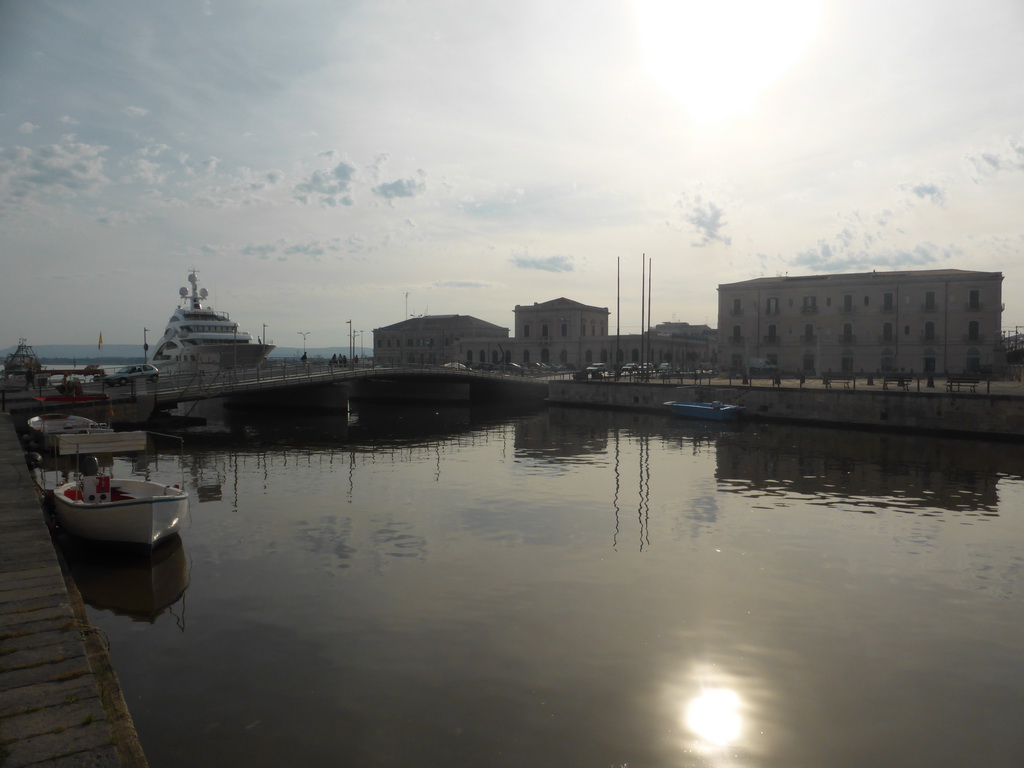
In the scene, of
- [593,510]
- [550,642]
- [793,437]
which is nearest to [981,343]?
[793,437]

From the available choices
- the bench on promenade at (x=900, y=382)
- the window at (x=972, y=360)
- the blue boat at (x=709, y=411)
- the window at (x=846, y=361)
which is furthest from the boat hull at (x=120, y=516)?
the window at (x=972, y=360)

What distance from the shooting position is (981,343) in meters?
75.2

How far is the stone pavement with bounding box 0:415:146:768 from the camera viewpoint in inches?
269

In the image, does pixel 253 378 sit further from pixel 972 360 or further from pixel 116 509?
pixel 972 360

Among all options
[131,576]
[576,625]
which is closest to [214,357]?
[131,576]

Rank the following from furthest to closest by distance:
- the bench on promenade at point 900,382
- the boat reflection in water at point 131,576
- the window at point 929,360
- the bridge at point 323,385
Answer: the window at point 929,360, the bench on promenade at point 900,382, the bridge at point 323,385, the boat reflection in water at point 131,576

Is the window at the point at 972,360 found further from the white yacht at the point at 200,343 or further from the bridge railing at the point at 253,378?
the white yacht at the point at 200,343

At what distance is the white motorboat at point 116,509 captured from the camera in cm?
1716

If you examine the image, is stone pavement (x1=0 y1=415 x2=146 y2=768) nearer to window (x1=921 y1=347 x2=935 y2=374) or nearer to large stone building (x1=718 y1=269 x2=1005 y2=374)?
large stone building (x1=718 y1=269 x2=1005 y2=374)

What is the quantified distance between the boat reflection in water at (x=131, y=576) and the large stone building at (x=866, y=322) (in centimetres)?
7596

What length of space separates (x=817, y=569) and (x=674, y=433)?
31.0 meters

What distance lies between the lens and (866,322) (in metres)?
80.8

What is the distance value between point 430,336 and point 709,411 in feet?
297

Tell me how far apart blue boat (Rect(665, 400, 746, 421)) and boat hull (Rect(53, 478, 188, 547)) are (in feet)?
140
